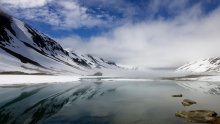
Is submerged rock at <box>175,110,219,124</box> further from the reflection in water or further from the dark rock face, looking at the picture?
the reflection in water

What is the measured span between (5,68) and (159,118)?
13364 cm

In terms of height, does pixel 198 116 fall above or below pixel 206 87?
below

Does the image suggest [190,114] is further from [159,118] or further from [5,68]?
[5,68]

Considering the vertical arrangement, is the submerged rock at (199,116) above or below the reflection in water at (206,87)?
below

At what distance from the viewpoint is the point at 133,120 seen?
21.8 metres

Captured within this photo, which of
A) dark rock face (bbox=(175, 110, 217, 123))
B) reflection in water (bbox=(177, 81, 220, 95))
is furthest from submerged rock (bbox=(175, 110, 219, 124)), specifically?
reflection in water (bbox=(177, 81, 220, 95))

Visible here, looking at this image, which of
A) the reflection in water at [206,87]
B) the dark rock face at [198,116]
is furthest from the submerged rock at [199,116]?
the reflection in water at [206,87]

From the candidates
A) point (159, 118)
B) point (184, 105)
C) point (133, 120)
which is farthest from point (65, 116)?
point (184, 105)

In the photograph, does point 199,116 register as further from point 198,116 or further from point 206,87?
point 206,87

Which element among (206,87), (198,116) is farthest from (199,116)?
(206,87)

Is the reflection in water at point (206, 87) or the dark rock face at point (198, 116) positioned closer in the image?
the dark rock face at point (198, 116)

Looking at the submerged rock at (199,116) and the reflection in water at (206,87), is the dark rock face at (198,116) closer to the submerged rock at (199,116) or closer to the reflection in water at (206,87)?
the submerged rock at (199,116)

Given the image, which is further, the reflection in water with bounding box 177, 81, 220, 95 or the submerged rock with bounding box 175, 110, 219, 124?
the reflection in water with bounding box 177, 81, 220, 95

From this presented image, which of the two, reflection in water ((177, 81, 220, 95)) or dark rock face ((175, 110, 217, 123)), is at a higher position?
reflection in water ((177, 81, 220, 95))
